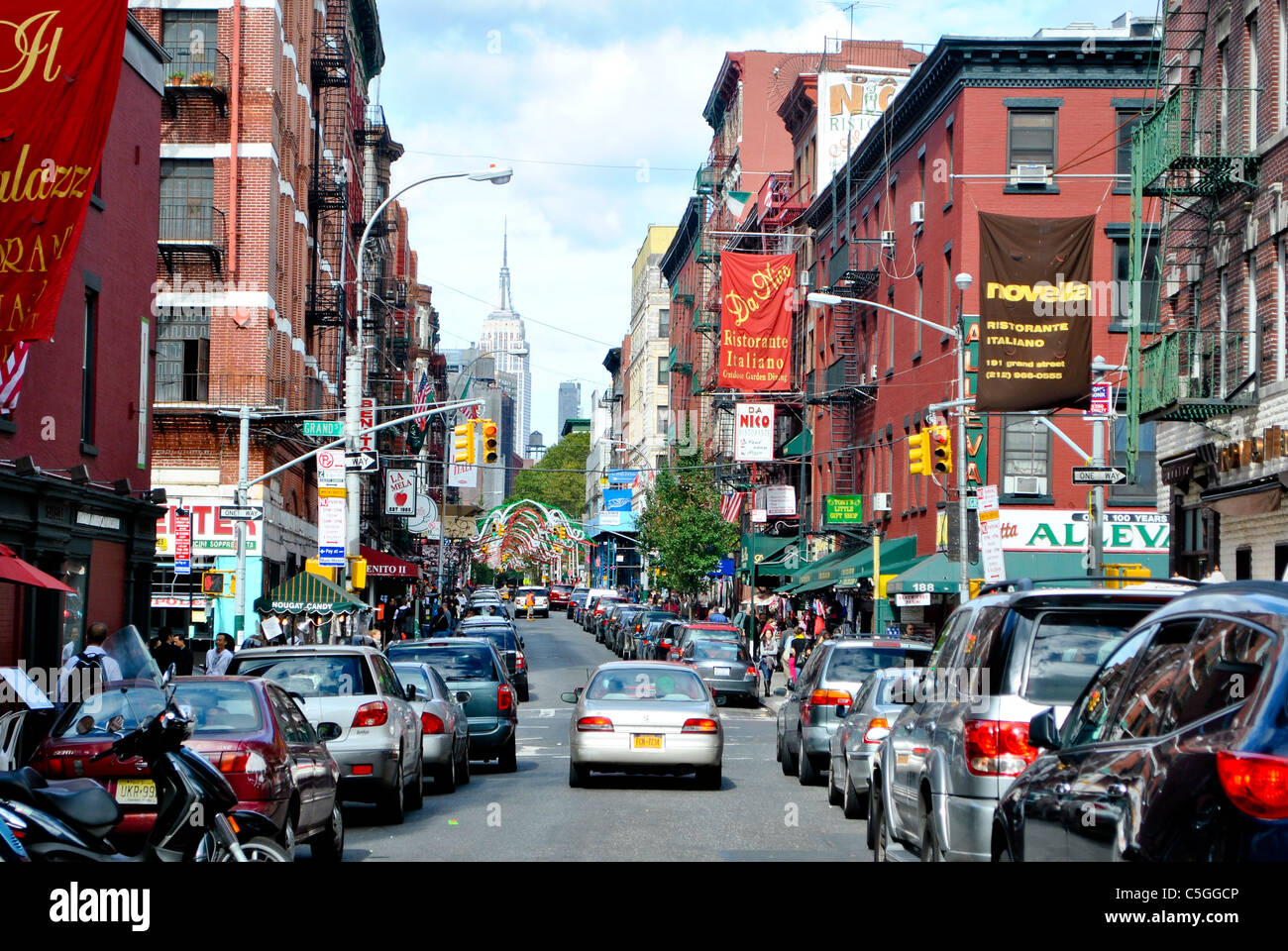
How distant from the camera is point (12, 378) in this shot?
899 inches

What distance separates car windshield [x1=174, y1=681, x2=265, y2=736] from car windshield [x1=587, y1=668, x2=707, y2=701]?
24.5ft

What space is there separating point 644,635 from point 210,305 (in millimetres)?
17034

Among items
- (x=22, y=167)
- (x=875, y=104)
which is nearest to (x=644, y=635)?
(x=875, y=104)

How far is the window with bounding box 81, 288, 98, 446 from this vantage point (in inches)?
1083

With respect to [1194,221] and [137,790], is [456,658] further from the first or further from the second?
[1194,221]

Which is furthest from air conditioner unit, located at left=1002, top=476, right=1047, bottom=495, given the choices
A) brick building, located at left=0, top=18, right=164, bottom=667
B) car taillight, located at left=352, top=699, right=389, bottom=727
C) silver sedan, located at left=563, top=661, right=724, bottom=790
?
car taillight, located at left=352, top=699, right=389, bottom=727

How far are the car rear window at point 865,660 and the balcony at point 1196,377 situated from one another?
6939 millimetres

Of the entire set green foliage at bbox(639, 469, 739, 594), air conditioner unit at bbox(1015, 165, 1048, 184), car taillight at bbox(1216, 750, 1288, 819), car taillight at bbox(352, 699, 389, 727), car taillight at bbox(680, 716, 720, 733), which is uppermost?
air conditioner unit at bbox(1015, 165, 1048, 184)

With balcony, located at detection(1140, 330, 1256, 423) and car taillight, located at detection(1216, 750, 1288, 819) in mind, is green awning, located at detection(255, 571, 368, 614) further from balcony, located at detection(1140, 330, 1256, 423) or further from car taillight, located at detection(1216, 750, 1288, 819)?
car taillight, located at detection(1216, 750, 1288, 819)

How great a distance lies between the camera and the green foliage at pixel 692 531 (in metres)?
68.0

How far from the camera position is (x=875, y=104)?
2231 inches

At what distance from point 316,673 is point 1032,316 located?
47.2 ft

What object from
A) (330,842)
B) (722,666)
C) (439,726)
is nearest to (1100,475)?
(439,726)

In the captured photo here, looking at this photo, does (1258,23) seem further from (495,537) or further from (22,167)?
(495,537)
